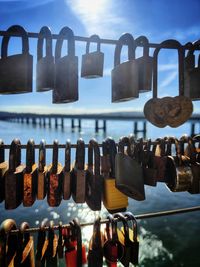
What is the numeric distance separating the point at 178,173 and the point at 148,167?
283 millimetres

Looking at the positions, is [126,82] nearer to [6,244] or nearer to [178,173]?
[178,173]

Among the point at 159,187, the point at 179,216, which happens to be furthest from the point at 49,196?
the point at 159,187

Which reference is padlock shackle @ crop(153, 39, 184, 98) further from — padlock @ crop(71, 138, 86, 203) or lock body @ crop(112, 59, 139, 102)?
padlock @ crop(71, 138, 86, 203)

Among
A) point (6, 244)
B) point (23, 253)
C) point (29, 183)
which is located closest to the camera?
point (6, 244)

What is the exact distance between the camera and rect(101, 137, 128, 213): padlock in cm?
208

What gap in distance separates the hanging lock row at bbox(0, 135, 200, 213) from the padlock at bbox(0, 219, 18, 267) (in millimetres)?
196

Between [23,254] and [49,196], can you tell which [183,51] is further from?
[23,254]

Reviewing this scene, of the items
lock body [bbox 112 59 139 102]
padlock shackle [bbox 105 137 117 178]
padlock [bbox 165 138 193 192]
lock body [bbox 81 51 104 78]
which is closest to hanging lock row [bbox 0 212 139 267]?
padlock shackle [bbox 105 137 117 178]

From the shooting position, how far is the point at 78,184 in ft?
6.82

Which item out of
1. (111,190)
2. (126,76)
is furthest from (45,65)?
(111,190)

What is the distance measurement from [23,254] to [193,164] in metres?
1.67

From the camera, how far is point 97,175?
6.87 ft

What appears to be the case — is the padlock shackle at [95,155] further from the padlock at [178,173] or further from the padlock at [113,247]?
the padlock at [178,173]

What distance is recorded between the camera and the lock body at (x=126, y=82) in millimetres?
1931
